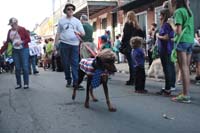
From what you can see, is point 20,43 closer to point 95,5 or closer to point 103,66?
point 103,66

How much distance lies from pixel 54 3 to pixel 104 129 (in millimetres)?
53371

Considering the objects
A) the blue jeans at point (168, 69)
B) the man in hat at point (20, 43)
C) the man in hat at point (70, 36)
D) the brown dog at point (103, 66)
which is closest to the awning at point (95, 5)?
the man in hat at point (20, 43)

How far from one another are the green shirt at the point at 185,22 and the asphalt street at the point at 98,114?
119 cm

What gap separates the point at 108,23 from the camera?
33656 mm

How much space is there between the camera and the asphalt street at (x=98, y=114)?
20.3 feet

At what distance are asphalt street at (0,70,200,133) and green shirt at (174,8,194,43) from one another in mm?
1189

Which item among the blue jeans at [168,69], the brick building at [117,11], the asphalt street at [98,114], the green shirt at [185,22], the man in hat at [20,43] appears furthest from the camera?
the brick building at [117,11]

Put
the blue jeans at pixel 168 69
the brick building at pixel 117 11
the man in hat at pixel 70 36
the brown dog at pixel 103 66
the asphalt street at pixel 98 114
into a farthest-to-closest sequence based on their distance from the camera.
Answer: the brick building at pixel 117 11, the man in hat at pixel 70 36, the blue jeans at pixel 168 69, the brown dog at pixel 103 66, the asphalt street at pixel 98 114

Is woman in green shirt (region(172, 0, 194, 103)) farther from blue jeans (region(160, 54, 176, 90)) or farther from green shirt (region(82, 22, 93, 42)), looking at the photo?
green shirt (region(82, 22, 93, 42))

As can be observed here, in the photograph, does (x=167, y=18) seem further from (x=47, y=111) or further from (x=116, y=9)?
(x=116, y=9)

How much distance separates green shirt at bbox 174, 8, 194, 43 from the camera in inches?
323

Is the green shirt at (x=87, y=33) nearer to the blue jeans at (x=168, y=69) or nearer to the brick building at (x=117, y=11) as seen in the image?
the blue jeans at (x=168, y=69)

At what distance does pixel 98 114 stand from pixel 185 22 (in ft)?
8.18

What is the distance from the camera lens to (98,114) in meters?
7.20
